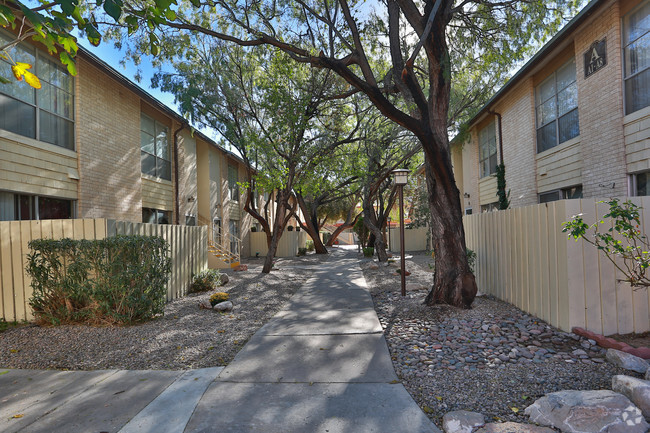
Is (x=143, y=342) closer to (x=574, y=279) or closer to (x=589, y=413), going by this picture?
(x=589, y=413)

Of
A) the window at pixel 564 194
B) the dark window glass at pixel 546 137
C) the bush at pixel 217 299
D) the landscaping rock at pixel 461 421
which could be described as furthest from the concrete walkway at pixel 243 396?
the dark window glass at pixel 546 137

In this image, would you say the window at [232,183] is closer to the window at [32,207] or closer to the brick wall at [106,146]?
the brick wall at [106,146]

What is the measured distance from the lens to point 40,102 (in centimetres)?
821

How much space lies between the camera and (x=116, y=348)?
4.96 meters

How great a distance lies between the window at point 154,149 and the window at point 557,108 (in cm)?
1246

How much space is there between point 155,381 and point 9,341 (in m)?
3.07

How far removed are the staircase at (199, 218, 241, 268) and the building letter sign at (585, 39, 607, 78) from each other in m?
13.0

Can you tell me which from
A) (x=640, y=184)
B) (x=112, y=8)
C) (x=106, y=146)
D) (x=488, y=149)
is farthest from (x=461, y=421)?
(x=488, y=149)

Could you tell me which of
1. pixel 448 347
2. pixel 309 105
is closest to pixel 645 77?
pixel 448 347

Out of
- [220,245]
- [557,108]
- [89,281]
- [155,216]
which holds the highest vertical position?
[557,108]

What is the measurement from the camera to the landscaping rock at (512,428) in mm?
2787

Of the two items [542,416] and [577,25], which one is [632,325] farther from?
[577,25]

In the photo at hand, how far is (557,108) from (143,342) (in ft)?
36.5

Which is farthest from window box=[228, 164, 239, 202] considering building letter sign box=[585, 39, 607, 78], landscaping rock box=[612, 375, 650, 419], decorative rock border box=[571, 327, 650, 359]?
landscaping rock box=[612, 375, 650, 419]
